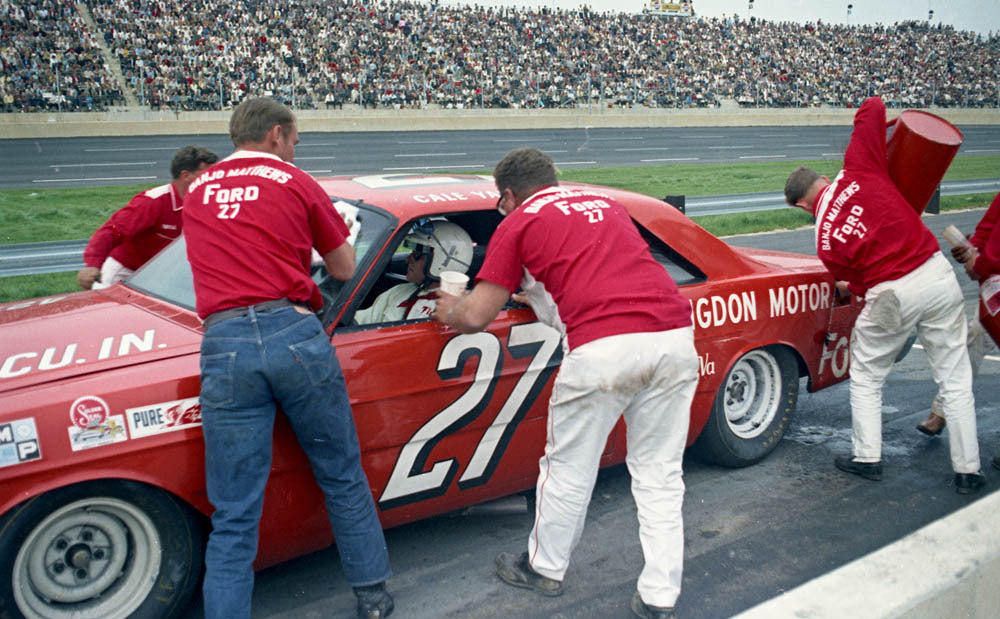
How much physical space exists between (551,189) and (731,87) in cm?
4130

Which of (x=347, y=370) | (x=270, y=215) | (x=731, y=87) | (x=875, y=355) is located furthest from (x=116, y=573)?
(x=731, y=87)

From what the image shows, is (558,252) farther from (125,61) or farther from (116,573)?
(125,61)

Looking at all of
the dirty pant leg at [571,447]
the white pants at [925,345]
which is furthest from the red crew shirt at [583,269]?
the white pants at [925,345]

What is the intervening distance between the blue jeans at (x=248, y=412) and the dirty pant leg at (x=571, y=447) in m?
0.75

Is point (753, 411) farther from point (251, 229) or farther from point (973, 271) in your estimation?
point (251, 229)

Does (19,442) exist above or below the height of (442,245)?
below

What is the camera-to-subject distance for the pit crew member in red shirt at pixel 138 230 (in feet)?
14.5

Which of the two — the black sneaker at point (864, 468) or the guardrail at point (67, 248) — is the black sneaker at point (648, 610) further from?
the guardrail at point (67, 248)

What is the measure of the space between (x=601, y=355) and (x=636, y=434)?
368mm

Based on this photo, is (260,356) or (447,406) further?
(447,406)

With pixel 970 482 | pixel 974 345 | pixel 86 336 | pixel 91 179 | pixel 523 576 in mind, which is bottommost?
pixel 91 179

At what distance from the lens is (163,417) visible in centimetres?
261

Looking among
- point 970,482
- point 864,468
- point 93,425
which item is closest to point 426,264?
point 93,425

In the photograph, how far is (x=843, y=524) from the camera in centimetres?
369
